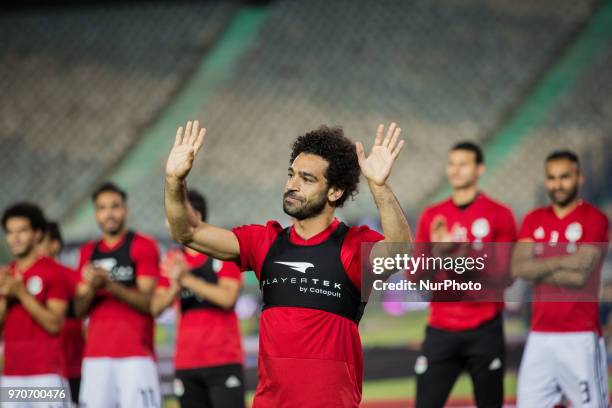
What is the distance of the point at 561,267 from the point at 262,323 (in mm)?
2829

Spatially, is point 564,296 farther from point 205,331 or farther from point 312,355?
point 312,355

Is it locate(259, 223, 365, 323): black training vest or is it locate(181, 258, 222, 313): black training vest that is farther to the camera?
locate(181, 258, 222, 313): black training vest

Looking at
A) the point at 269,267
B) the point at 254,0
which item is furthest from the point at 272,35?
the point at 269,267

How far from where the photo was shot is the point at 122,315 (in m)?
6.62

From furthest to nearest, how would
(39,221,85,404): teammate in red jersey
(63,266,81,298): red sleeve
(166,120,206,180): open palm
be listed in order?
(39,221,85,404): teammate in red jersey, (63,266,81,298): red sleeve, (166,120,206,180): open palm

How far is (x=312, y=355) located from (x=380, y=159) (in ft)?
3.26

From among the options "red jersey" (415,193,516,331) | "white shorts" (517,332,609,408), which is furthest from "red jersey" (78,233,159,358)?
"white shorts" (517,332,609,408)

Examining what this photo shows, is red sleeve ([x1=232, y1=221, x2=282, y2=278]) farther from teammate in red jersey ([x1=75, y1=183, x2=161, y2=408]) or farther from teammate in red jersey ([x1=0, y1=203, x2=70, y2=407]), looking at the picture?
teammate in red jersey ([x1=0, y1=203, x2=70, y2=407])

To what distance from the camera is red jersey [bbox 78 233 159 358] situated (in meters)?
6.51

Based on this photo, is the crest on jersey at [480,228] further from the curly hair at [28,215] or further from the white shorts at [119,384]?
the curly hair at [28,215]

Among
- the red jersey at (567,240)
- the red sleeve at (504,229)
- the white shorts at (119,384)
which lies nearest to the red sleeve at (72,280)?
the white shorts at (119,384)

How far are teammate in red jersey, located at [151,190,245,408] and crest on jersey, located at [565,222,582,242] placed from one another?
96.4 inches

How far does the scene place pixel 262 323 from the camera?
4.37 m

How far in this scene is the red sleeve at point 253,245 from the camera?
4465mm
